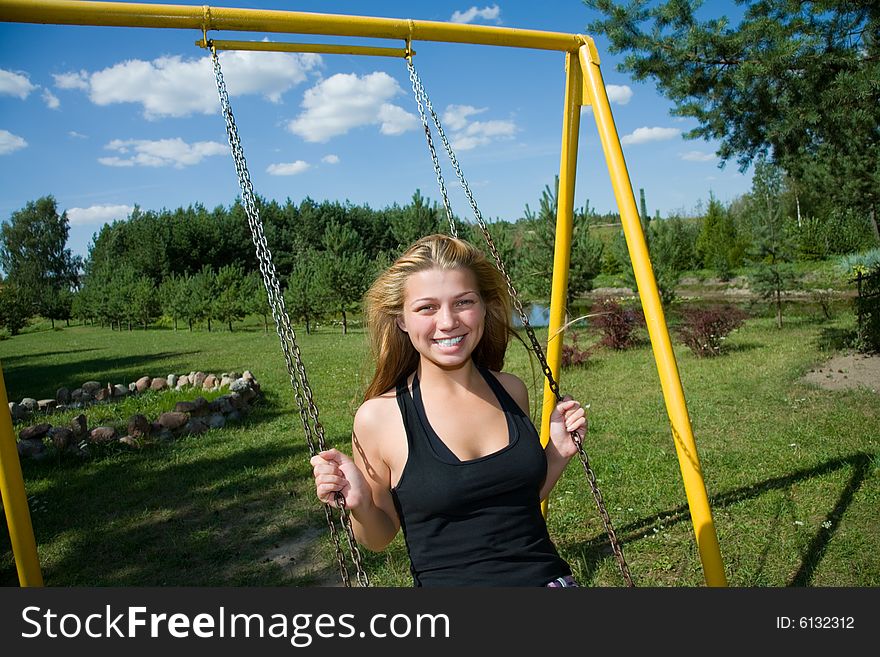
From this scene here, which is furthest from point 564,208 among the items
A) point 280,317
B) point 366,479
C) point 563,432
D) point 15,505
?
point 15,505

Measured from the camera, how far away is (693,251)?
3000 centimetres

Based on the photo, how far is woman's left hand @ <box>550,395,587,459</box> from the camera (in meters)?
2.01

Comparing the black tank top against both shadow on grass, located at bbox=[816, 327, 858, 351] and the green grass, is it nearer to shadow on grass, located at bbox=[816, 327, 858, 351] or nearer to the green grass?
the green grass

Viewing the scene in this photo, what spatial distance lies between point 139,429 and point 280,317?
6.11 m

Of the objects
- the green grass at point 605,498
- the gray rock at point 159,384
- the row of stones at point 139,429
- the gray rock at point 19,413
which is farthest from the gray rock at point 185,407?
the gray rock at point 19,413

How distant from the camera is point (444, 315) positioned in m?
1.79

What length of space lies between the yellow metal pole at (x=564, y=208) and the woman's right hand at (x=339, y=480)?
3.92 ft

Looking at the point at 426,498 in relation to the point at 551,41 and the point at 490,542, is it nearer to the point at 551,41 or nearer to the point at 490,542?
the point at 490,542

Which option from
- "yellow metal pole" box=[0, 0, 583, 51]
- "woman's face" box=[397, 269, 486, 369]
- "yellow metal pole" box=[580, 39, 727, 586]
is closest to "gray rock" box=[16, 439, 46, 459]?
"yellow metal pole" box=[0, 0, 583, 51]

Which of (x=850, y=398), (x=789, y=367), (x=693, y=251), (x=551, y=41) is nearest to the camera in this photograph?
(x=551, y=41)

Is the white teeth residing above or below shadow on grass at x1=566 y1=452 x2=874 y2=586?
above

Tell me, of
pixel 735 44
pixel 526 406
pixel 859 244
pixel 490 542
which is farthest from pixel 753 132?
pixel 859 244

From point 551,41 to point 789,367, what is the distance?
795cm

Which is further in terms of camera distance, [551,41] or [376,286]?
[551,41]
